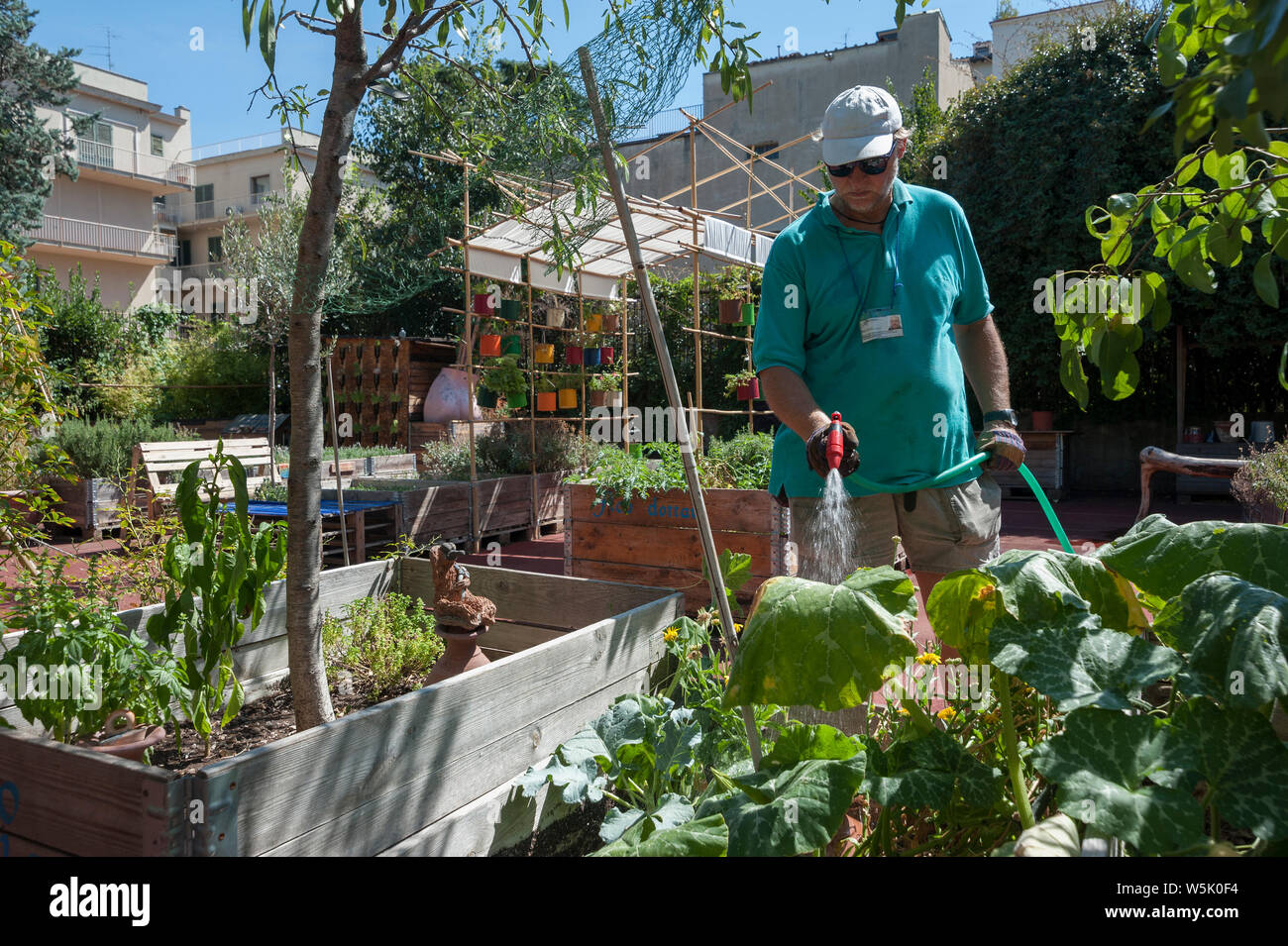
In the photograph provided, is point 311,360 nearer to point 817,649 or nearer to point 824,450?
point 824,450

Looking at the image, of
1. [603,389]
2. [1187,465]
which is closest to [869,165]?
[1187,465]

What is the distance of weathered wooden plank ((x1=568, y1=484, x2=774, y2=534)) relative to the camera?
15.4ft

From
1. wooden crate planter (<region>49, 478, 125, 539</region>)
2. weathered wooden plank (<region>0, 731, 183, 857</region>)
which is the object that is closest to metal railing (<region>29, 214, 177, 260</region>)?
wooden crate planter (<region>49, 478, 125, 539</region>)

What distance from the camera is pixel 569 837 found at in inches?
82.5

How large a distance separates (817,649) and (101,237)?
104ft

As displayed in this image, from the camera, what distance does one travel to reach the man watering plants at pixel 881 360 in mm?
2268

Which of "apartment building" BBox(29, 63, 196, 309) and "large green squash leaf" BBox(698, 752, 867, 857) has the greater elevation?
"apartment building" BBox(29, 63, 196, 309)

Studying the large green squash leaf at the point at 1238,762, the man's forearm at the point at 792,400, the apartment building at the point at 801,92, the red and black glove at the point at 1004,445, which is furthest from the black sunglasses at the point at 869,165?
the apartment building at the point at 801,92

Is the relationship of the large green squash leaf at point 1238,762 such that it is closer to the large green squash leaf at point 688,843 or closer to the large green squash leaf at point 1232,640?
the large green squash leaf at point 1232,640

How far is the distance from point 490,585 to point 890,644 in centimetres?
238

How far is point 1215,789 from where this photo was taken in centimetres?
91

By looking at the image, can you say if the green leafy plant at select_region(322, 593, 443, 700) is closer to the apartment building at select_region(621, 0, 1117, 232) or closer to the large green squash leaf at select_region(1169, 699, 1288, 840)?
the large green squash leaf at select_region(1169, 699, 1288, 840)

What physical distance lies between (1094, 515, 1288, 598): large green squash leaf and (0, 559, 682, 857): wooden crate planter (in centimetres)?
131

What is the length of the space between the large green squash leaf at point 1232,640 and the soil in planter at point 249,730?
196 centimetres
